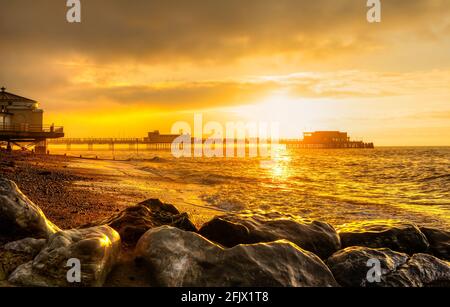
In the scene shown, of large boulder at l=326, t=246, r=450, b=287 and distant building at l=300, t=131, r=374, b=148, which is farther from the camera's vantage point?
distant building at l=300, t=131, r=374, b=148

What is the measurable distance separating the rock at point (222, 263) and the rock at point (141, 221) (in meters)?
0.70

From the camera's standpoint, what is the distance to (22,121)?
40625 millimetres

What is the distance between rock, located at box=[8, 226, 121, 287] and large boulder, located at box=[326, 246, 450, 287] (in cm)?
303

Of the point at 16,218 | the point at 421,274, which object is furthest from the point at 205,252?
the point at 421,274

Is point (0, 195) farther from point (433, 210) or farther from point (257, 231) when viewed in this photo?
point (433, 210)

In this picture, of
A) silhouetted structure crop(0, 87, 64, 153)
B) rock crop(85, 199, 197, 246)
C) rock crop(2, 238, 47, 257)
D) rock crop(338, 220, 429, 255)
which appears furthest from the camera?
silhouetted structure crop(0, 87, 64, 153)

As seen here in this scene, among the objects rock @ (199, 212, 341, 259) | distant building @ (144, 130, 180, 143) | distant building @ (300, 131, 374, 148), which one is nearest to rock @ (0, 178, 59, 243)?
rock @ (199, 212, 341, 259)

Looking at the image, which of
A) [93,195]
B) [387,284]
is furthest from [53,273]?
[93,195]

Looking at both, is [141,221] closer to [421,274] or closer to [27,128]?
[421,274]

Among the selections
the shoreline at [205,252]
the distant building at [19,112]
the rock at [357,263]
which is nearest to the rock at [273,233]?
the shoreline at [205,252]

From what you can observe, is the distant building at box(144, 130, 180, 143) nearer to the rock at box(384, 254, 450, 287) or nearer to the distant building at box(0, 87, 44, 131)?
the distant building at box(0, 87, 44, 131)

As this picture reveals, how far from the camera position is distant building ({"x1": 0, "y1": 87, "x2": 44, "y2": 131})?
39797 mm

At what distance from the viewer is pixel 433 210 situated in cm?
1245
